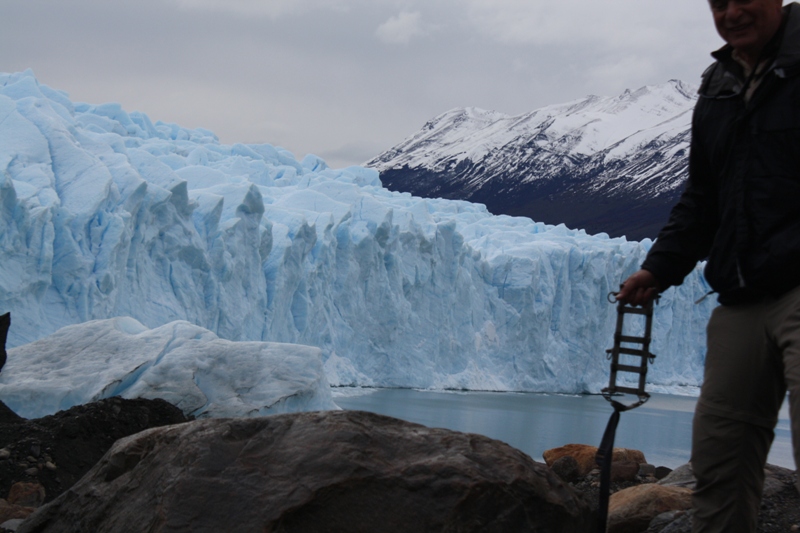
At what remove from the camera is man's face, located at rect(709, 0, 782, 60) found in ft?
4.75

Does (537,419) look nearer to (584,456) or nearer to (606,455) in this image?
(584,456)

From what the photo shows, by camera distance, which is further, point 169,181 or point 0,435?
point 169,181

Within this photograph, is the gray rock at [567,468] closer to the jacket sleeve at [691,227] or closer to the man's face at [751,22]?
the jacket sleeve at [691,227]

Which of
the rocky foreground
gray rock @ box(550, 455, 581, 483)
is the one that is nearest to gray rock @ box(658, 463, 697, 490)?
gray rock @ box(550, 455, 581, 483)

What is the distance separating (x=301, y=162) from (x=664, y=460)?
1891cm

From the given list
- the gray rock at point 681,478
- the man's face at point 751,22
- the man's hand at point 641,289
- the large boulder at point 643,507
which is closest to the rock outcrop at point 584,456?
the gray rock at point 681,478

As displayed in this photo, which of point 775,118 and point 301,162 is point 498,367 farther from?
point 775,118

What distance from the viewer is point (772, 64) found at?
1.41 metres

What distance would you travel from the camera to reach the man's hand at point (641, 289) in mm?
1618

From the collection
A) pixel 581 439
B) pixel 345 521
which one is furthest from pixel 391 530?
pixel 581 439

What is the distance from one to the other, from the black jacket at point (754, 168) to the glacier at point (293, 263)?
6.79 metres

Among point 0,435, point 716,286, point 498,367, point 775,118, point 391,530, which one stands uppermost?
point 775,118

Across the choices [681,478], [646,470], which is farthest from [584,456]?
[681,478]

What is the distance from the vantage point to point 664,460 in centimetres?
1033
